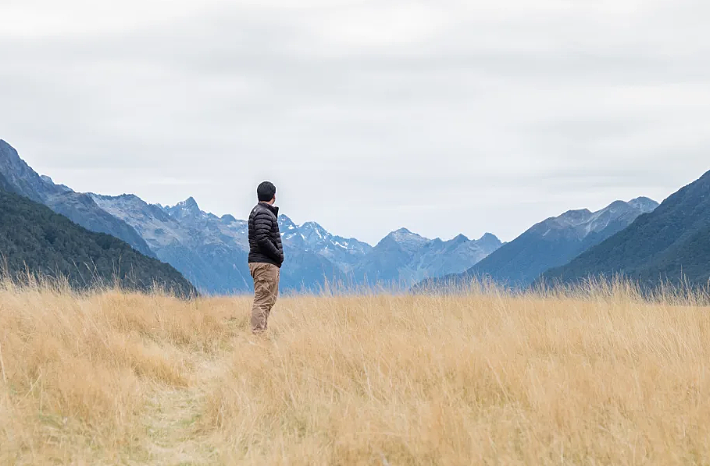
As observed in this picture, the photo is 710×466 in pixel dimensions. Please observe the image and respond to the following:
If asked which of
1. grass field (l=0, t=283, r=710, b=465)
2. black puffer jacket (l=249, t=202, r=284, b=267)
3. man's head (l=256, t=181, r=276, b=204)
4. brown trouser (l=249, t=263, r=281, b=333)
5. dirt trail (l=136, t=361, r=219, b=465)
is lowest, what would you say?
dirt trail (l=136, t=361, r=219, b=465)

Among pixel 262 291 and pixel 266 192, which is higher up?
pixel 266 192

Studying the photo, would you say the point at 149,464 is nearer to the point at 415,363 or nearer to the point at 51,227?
the point at 415,363

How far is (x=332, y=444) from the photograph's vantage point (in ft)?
14.5

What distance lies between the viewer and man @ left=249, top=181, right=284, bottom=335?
9.01m

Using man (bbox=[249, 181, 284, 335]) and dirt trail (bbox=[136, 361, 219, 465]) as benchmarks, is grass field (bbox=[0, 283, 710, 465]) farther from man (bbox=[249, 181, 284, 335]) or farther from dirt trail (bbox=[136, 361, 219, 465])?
man (bbox=[249, 181, 284, 335])

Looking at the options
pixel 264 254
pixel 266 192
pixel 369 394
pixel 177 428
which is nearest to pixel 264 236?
pixel 264 254

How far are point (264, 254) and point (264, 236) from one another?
475mm

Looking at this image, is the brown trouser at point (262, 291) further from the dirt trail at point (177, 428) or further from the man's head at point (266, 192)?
the dirt trail at point (177, 428)

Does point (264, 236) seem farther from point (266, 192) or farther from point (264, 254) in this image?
point (266, 192)

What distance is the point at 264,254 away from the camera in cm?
928

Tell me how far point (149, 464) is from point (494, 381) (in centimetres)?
334

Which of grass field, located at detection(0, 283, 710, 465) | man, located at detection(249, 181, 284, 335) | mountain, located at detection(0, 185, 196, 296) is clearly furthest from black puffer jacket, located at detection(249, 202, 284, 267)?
mountain, located at detection(0, 185, 196, 296)

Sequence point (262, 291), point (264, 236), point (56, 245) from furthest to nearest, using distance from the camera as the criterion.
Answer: point (56, 245) → point (262, 291) → point (264, 236)

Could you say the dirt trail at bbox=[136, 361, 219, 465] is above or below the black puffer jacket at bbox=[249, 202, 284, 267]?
below
